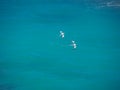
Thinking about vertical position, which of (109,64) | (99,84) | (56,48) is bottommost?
(99,84)

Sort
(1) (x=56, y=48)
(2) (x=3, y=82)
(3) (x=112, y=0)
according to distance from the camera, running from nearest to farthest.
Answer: (3) (x=112, y=0) → (2) (x=3, y=82) → (1) (x=56, y=48)

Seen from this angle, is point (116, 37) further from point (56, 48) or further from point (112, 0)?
point (56, 48)

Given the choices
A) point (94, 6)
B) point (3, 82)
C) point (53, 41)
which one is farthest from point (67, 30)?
point (3, 82)

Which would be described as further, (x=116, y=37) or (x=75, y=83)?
(x=75, y=83)

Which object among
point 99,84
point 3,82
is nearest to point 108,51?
point 99,84

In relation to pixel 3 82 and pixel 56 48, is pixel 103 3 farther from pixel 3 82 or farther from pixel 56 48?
pixel 3 82

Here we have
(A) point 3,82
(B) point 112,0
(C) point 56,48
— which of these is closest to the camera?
(B) point 112,0

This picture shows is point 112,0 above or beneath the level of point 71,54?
above
